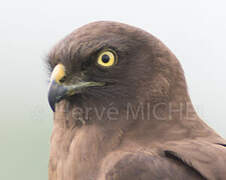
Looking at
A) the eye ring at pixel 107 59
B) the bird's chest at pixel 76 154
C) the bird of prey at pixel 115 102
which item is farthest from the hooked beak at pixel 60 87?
the bird's chest at pixel 76 154

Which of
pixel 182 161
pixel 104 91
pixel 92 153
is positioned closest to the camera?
pixel 182 161

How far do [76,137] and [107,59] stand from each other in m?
0.62

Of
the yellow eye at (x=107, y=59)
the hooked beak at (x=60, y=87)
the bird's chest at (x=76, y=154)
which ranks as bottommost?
the bird's chest at (x=76, y=154)

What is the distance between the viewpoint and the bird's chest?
2.82 metres

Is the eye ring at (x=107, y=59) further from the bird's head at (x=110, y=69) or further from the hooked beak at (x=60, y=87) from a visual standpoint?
the hooked beak at (x=60, y=87)

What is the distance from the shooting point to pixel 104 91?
3.06 metres

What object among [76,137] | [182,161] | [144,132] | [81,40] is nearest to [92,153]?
[76,137]

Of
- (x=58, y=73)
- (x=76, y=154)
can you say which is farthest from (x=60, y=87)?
(x=76, y=154)

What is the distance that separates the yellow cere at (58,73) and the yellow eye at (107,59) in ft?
0.90

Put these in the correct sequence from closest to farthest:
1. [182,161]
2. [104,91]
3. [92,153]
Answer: [182,161] < [92,153] < [104,91]

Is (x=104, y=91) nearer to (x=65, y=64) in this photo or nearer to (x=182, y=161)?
(x=65, y=64)

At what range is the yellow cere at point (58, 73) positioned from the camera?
2.96 m

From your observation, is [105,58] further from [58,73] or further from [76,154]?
[76,154]

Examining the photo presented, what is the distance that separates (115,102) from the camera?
3035 mm
